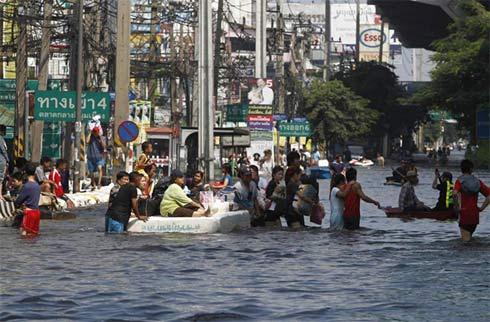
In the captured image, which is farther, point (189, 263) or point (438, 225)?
point (438, 225)

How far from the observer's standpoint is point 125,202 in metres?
26.3

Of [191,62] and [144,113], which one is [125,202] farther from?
[191,62]

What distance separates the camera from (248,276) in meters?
19.0

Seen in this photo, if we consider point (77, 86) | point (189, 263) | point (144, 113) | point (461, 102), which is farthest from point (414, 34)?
point (189, 263)

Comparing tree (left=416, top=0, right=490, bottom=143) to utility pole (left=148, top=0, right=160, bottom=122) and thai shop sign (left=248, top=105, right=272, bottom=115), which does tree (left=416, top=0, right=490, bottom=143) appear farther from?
thai shop sign (left=248, top=105, right=272, bottom=115)

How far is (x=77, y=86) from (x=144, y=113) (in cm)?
1246

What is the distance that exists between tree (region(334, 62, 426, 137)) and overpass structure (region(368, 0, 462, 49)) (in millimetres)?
5431

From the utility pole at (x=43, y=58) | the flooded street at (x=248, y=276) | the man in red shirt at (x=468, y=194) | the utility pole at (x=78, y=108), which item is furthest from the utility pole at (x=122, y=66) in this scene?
the man in red shirt at (x=468, y=194)

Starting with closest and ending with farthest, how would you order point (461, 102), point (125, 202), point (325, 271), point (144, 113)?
point (325, 271)
point (125, 202)
point (144, 113)
point (461, 102)

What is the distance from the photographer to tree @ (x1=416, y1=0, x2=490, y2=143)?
98062mm

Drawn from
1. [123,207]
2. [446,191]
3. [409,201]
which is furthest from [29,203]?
[409,201]

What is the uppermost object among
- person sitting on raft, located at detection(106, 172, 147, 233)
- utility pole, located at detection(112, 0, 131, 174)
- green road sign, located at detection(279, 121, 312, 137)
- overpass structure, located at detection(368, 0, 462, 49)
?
overpass structure, located at detection(368, 0, 462, 49)

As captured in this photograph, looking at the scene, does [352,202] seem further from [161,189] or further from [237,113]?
[237,113]

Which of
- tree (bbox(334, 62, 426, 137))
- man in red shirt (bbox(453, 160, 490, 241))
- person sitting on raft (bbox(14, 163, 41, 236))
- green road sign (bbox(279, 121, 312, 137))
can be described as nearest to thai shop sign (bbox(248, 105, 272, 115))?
green road sign (bbox(279, 121, 312, 137))
